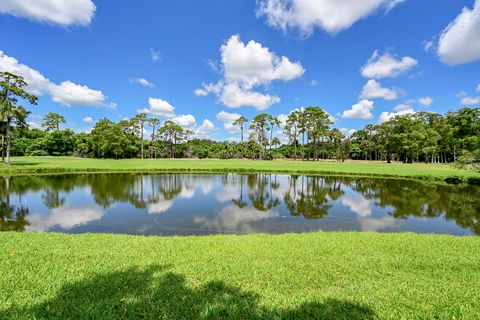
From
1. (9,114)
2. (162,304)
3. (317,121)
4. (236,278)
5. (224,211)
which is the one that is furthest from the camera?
(317,121)

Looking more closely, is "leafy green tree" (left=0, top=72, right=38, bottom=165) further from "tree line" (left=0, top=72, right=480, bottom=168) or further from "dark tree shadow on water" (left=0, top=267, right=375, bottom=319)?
"dark tree shadow on water" (left=0, top=267, right=375, bottom=319)

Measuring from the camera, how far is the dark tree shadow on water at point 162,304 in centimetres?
348

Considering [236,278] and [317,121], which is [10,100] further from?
[317,121]

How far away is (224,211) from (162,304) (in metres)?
10.1

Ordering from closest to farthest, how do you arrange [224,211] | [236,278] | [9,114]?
[236,278] → [224,211] → [9,114]

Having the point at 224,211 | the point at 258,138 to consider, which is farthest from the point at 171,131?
the point at 224,211

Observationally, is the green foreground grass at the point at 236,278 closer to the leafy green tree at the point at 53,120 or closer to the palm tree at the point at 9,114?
the palm tree at the point at 9,114

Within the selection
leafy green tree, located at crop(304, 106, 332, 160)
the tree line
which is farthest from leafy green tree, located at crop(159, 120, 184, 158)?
leafy green tree, located at crop(304, 106, 332, 160)

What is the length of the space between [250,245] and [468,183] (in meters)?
32.1

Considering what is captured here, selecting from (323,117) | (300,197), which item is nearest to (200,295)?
(300,197)

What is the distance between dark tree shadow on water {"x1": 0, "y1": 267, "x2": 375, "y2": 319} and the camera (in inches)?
137

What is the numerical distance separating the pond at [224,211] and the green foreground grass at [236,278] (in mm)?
3819

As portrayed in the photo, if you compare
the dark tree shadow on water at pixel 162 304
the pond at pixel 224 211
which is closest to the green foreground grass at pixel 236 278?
the dark tree shadow on water at pixel 162 304

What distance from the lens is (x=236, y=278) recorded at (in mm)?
4684
